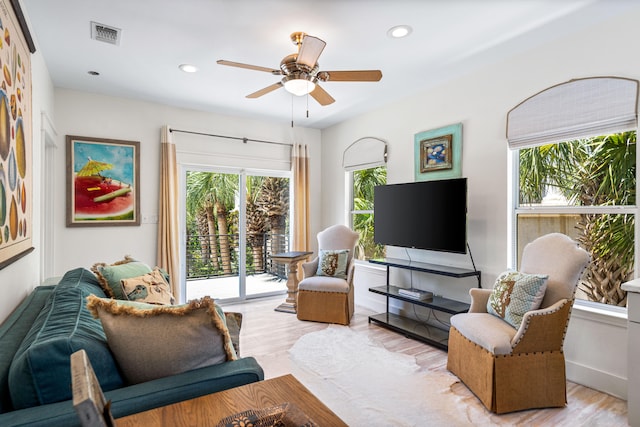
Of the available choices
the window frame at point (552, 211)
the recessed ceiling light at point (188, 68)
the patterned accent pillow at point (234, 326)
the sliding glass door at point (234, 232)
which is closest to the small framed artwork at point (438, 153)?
the window frame at point (552, 211)

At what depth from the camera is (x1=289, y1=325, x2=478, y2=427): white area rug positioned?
217 cm

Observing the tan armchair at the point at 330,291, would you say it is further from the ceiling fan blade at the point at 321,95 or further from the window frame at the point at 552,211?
the ceiling fan blade at the point at 321,95

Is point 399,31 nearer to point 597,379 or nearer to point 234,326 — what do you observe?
point 234,326

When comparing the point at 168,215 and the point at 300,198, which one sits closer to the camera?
the point at 168,215

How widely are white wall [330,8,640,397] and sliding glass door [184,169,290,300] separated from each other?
1.50 metres

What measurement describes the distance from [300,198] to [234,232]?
1.10 m

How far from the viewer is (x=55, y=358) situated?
40.3 inches

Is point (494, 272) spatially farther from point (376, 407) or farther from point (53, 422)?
point (53, 422)

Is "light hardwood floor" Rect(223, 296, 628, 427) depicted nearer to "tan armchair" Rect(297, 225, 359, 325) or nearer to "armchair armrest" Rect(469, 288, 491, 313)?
"tan armchair" Rect(297, 225, 359, 325)

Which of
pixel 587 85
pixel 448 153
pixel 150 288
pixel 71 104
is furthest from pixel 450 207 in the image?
pixel 71 104

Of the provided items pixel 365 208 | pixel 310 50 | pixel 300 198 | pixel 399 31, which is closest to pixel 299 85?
pixel 310 50

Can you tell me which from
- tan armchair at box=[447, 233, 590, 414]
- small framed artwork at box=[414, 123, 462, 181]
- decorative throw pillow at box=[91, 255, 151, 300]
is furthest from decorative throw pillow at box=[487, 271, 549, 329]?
decorative throw pillow at box=[91, 255, 151, 300]

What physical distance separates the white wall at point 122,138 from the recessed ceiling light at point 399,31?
288 centimetres

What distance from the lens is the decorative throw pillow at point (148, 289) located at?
230cm
